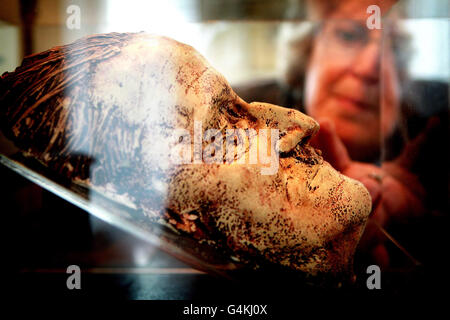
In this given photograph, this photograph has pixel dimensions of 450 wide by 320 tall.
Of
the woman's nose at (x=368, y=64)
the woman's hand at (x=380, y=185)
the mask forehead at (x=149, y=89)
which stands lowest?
the woman's hand at (x=380, y=185)

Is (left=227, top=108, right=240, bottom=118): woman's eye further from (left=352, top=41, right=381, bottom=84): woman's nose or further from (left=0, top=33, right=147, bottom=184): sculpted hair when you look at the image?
(left=352, top=41, right=381, bottom=84): woman's nose

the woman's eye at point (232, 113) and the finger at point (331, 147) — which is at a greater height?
the woman's eye at point (232, 113)

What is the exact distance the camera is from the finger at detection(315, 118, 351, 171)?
846 millimetres

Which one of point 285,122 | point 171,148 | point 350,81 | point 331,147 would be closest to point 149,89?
point 171,148

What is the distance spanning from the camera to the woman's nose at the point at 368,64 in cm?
103

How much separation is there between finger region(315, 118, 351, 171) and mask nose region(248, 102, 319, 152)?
10 centimetres

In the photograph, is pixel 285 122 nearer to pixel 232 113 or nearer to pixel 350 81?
pixel 232 113

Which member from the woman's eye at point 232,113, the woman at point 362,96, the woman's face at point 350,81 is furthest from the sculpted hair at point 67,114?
the woman's face at point 350,81

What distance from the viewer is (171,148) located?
0.69 metres

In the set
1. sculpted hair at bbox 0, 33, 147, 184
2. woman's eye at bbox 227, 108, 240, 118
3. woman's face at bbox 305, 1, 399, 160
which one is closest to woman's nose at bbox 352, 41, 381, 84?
woman's face at bbox 305, 1, 399, 160

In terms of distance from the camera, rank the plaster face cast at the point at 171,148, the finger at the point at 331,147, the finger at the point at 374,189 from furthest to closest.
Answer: the finger at the point at 374,189
the finger at the point at 331,147
the plaster face cast at the point at 171,148

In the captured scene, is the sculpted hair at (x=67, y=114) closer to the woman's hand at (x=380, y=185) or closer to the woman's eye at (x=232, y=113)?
the woman's eye at (x=232, y=113)
